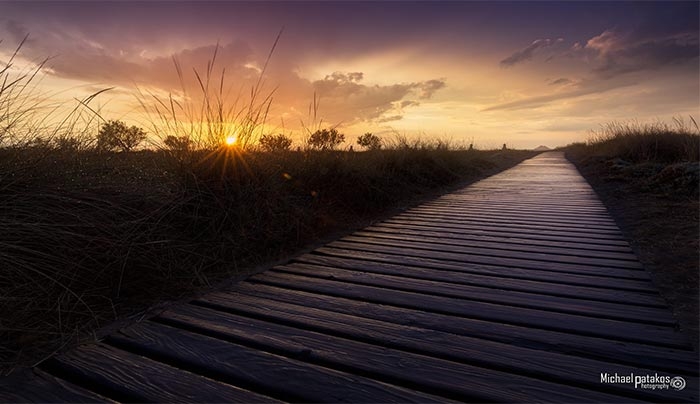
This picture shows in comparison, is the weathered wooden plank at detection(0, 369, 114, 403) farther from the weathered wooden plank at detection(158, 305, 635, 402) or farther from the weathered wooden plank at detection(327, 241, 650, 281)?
the weathered wooden plank at detection(327, 241, 650, 281)

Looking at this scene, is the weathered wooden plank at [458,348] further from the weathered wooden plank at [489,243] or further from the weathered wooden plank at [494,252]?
the weathered wooden plank at [489,243]

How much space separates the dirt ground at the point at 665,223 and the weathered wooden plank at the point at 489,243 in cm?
23

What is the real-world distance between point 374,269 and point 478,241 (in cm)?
114

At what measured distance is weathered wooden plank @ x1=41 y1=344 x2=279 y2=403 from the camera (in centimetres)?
117

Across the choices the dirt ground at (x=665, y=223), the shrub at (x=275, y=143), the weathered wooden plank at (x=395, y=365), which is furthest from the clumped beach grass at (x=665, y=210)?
the shrub at (x=275, y=143)

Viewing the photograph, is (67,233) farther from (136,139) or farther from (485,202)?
(485,202)

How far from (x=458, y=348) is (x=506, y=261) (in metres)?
1.32

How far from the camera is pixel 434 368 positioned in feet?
4.33

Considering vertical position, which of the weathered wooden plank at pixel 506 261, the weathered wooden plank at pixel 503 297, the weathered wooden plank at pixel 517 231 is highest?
the weathered wooden plank at pixel 517 231

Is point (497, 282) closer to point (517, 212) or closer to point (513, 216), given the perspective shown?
point (513, 216)

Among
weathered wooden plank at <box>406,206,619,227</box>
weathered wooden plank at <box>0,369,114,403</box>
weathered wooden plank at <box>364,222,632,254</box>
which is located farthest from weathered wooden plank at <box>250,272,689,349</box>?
weathered wooden plank at <box>406,206,619,227</box>

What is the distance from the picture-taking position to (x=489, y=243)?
121 inches

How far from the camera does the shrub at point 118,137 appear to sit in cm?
320

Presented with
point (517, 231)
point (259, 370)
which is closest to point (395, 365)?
point (259, 370)
